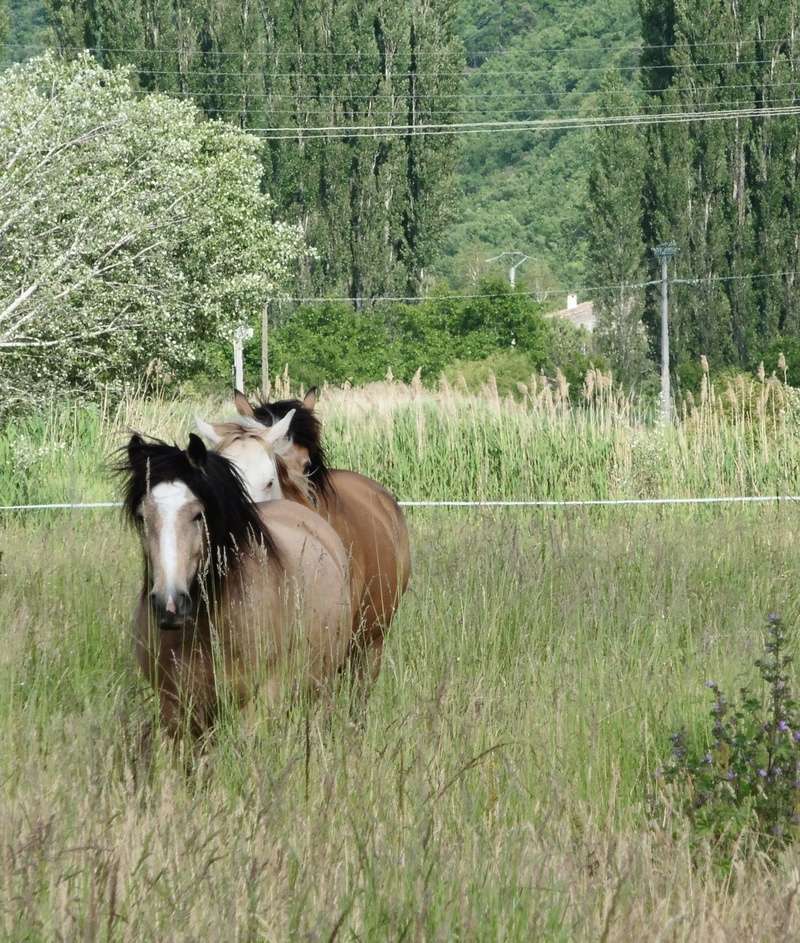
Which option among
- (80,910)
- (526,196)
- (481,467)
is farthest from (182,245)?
(526,196)

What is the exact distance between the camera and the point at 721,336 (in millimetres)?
39688

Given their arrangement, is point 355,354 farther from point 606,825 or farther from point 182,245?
point 606,825

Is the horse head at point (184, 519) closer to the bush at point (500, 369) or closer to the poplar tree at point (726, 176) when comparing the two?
the bush at point (500, 369)

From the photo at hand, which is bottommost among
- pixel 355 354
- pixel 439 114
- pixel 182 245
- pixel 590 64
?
pixel 355 354

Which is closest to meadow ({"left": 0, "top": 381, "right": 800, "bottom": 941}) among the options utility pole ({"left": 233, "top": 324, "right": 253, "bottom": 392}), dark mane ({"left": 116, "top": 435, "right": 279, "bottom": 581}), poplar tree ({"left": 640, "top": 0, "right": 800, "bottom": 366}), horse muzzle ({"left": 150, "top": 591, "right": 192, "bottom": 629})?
horse muzzle ({"left": 150, "top": 591, "right": 192, "bottom": 629})

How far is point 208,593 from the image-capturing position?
4.49 meters

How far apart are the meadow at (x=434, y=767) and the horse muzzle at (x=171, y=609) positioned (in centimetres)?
31

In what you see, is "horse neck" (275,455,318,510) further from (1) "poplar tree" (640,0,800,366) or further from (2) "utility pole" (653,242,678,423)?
(1) "poplar tree" (640,0,800,366)

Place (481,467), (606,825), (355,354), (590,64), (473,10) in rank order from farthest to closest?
(473,10) < (590,64) < (355,354) < (481,467) < (606,825)

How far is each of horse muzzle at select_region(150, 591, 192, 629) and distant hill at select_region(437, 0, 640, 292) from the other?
252ft

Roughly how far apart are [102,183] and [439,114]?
2416 cm

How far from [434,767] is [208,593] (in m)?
0.98

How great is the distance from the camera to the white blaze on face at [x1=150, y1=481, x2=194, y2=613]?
4.07m

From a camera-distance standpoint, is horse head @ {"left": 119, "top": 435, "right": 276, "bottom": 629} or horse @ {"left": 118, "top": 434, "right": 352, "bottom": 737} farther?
horse @ {"left": 118, "top": 434, "right": 352, "bottom": 737}
